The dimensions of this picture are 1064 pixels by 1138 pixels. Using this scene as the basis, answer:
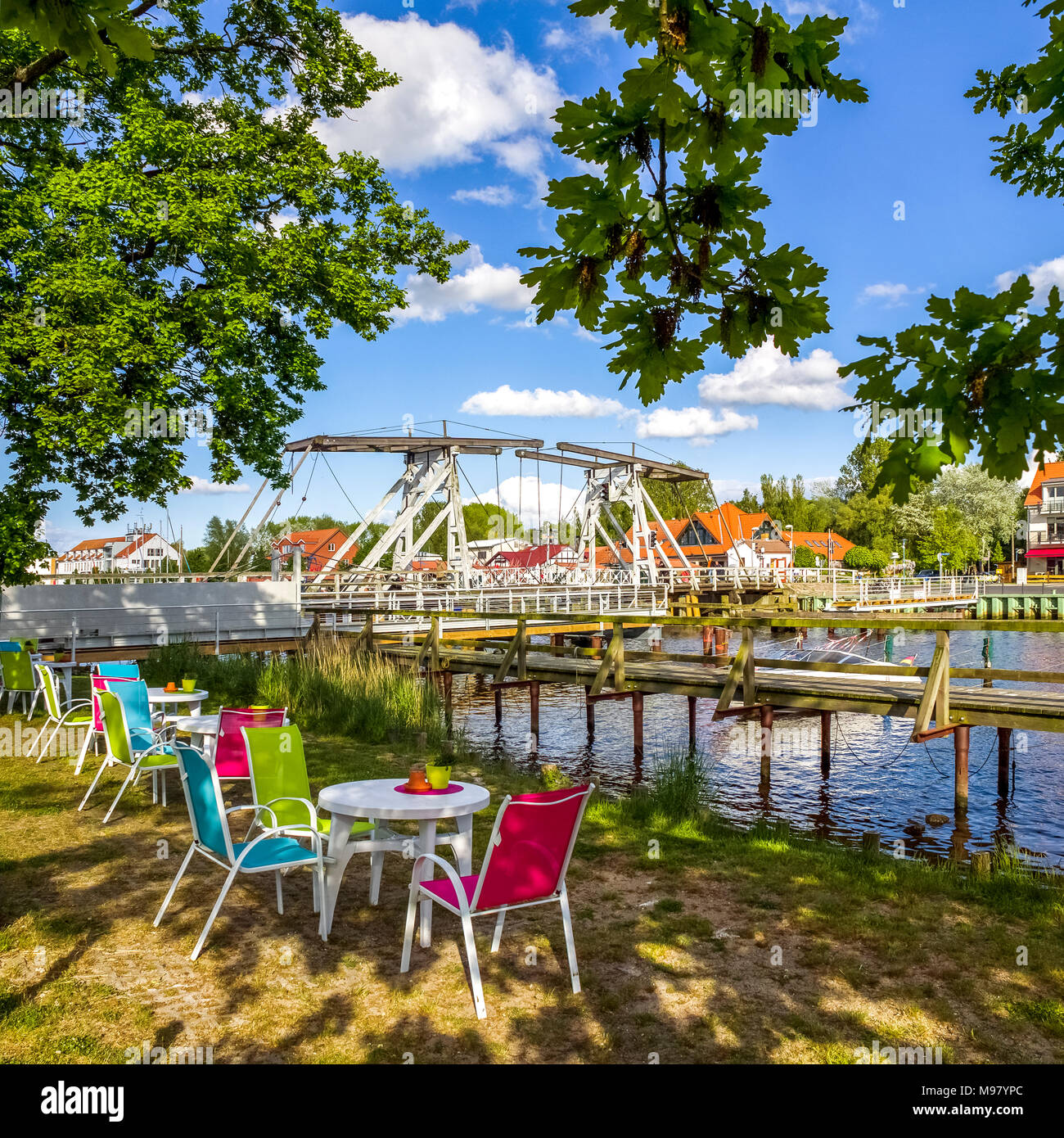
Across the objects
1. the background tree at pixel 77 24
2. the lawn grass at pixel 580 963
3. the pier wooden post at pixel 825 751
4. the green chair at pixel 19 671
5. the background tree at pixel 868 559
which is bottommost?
the pier wooden post at pixel 825 751

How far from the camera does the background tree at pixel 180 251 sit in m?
11.0

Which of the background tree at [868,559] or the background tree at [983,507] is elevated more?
the background tree at [983,507]

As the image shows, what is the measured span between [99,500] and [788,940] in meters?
12.4

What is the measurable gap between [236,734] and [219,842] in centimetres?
230

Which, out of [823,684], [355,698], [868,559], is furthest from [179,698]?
[868,559]

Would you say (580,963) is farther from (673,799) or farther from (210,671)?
(210,671)

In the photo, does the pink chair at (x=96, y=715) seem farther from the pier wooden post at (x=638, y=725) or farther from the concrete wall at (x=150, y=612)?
the concrete wall at (x=150, y=612)

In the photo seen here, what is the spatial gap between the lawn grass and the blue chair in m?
0.28

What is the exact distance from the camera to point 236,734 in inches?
257

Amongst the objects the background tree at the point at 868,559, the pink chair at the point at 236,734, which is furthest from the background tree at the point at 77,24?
the background tree at the point at 868,559

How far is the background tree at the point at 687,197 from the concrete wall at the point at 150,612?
15821mm

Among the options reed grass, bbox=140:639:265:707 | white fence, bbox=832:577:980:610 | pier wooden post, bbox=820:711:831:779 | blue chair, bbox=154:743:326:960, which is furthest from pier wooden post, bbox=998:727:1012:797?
white fence, bbox=832:577:980:610

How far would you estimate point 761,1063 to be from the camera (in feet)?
10.6

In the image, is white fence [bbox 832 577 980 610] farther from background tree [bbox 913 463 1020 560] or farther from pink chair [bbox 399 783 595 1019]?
pink chair [bbox 399 783 595 1019]
